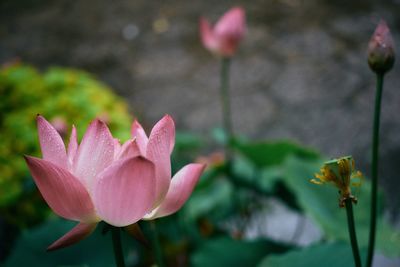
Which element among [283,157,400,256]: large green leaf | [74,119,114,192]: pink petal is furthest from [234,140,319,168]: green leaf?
[74,119,114,192]: pink petal

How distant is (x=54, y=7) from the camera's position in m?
3.15

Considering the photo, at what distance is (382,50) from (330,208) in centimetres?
41

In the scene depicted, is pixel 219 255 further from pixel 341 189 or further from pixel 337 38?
pixel 337 38

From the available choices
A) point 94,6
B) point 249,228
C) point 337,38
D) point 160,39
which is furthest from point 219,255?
point 94,6

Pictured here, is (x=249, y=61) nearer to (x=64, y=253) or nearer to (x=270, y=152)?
(x=270, y=152)

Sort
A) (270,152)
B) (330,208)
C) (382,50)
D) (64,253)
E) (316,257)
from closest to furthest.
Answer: (382,50) < (316,257) < (64,253) < (330,208) < (270,152)

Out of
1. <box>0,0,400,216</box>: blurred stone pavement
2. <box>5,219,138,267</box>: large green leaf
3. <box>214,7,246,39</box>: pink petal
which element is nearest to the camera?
<box>5,219,138,267</box>: large green leaf

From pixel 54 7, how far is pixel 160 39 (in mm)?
884

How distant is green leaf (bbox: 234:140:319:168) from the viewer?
0.89 metres

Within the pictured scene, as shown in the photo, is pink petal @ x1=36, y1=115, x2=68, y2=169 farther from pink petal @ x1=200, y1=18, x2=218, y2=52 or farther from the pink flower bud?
pink petal @ x1=200, y1=18, x2=218, y2=52

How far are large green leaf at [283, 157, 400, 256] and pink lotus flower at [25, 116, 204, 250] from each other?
397 mm

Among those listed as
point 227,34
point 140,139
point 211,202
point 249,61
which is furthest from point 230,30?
point 249,61

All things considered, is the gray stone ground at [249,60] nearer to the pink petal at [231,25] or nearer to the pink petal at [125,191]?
the pink petal at [231,25]

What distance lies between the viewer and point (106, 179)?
30cm
